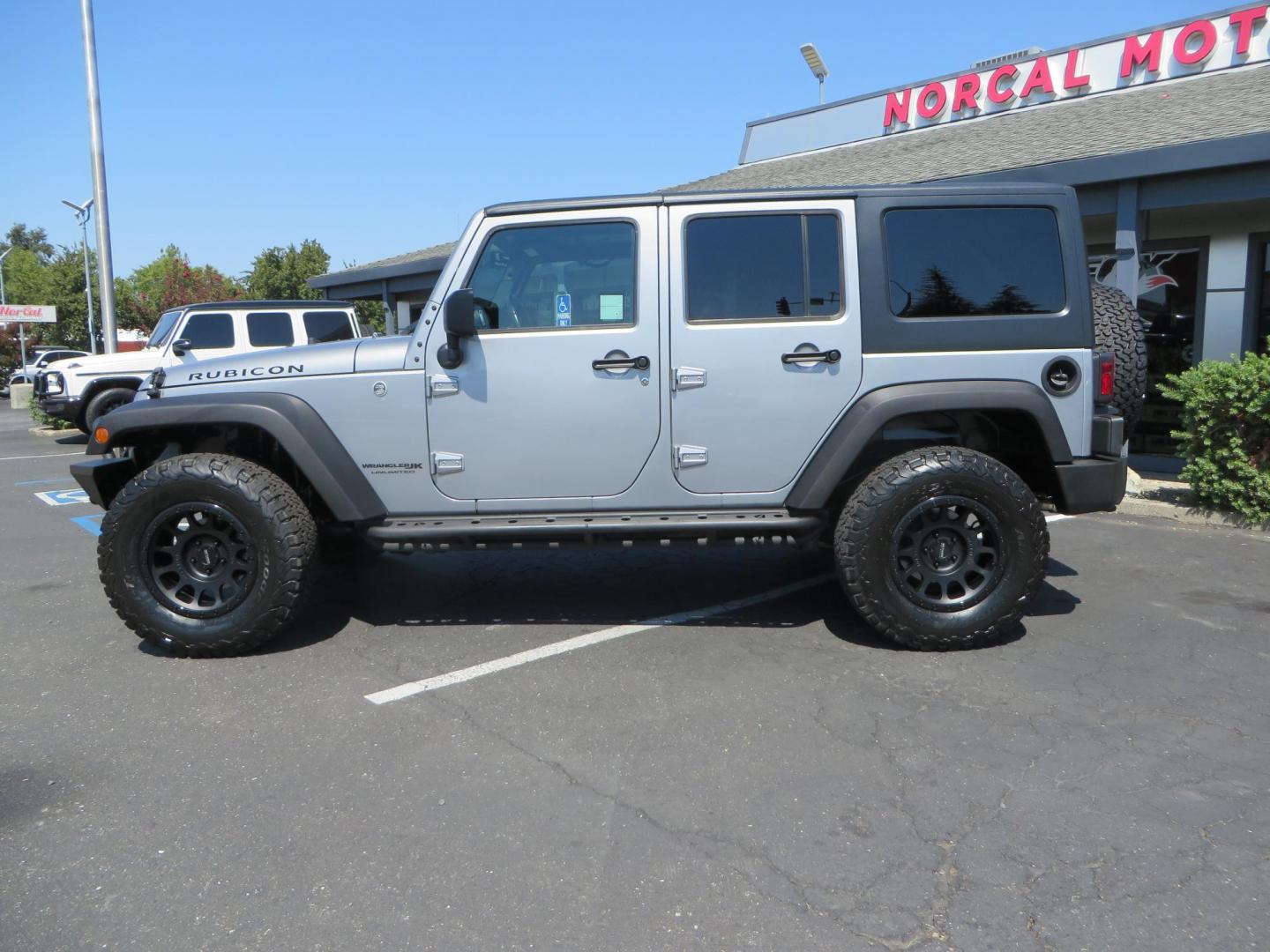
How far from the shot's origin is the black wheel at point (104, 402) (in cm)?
1348

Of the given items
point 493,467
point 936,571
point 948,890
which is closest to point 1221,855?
point 948,890

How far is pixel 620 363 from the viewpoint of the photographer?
4375mm

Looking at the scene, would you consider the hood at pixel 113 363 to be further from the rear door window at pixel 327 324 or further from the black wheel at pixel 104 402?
the rear door window at pixel 327 324

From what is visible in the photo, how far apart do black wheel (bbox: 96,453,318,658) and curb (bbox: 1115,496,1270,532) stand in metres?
6.02

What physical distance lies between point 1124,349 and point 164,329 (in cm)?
1285

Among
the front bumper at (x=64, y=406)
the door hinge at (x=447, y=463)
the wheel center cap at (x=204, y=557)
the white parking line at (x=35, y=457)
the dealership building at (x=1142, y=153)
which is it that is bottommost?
the white parking line at (x=35, y=457)

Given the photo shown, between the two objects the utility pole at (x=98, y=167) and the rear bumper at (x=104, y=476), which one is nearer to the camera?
the rear bumper at (x=104, y=476)

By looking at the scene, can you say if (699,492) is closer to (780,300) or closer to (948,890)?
(780,300)

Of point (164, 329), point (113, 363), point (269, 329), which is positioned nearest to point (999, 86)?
point (269, 329)

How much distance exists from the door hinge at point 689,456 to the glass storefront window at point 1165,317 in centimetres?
815

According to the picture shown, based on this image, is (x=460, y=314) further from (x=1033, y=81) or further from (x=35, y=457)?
(x=1033, y=81)

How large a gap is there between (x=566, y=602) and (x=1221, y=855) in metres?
3.38

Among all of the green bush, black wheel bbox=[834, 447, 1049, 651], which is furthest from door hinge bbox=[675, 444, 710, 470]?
the green bush

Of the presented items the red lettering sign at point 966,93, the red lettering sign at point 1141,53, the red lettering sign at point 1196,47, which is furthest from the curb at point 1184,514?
the red lettering sign at point 966,93
